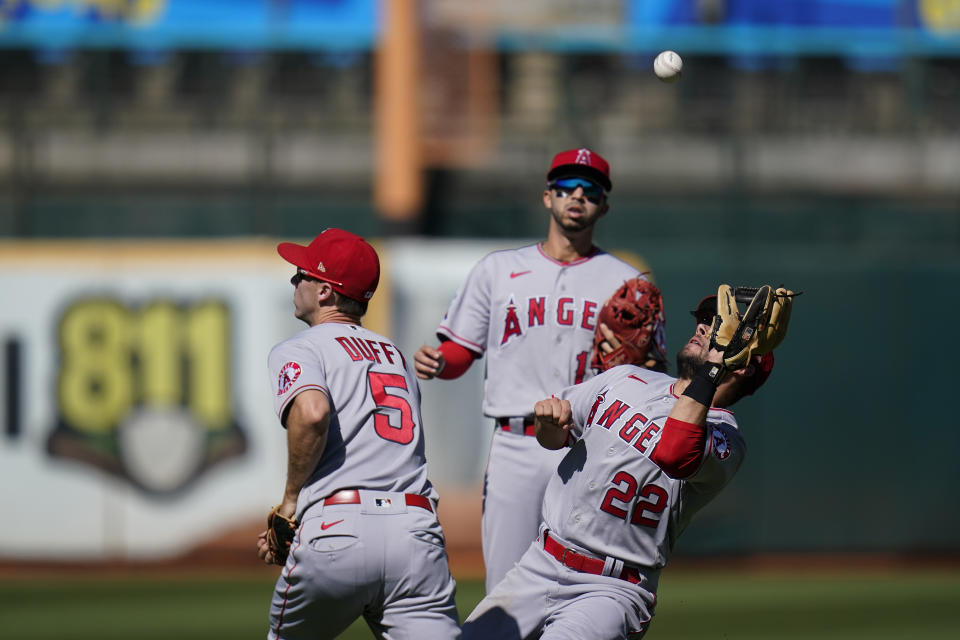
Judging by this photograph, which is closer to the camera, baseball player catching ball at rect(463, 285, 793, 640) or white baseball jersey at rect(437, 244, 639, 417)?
baseball player catching ball at rect(463, 285, 793, 640)

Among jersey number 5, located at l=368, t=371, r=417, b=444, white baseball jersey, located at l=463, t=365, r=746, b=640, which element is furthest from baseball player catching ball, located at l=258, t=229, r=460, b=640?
white baseball jersey, located at l=463, t=365, r=746, b=640

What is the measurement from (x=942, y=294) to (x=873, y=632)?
13.3ft

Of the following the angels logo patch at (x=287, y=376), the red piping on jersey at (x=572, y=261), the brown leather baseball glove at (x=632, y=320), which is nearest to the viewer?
the angels logo patch at (x=287, y=376)

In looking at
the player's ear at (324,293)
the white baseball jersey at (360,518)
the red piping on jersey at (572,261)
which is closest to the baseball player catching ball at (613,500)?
the white baseball jersey at (360,518)

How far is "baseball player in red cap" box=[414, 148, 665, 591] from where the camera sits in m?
4.39

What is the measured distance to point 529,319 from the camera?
4500 millimetres

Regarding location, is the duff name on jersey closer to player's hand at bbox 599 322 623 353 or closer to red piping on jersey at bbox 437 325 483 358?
player's hand at bbox 599 322 623 353

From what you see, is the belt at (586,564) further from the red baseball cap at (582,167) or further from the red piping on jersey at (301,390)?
the red baseball cap at (582,167)

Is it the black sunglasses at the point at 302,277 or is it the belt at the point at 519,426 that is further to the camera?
the belt at the point at 519,426

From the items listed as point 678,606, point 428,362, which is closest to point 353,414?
point 428,362

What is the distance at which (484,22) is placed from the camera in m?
12.2

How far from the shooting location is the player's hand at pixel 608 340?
3.99 metres

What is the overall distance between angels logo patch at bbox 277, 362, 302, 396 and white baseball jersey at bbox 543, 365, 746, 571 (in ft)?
2.88

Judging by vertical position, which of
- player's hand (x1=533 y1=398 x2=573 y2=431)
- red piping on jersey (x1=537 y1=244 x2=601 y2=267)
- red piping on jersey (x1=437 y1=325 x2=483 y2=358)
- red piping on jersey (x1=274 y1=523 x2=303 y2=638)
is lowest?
red piping on jersey (x1=274 y1=523 x2=303 y2=638)
